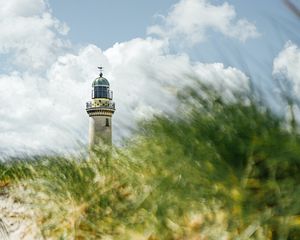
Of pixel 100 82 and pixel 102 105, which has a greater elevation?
pixel 100 82

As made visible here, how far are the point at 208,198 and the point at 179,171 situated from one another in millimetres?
163

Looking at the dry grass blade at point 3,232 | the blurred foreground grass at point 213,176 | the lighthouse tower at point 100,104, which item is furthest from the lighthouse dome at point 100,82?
the blurred foreground grass at point 213,176

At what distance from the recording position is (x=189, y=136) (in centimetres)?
203

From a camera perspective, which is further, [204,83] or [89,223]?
[89,223]

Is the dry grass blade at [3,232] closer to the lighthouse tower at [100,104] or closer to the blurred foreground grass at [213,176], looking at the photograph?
the blurred foreground grass at [213,176]

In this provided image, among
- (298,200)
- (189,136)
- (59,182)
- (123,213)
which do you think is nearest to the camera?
(298,200)

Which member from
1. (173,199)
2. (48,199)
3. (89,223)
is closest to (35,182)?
(48,199)

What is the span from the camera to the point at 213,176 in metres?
1.92

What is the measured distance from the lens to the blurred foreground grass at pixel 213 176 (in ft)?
6.01

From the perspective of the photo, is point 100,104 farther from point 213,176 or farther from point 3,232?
point 213,176

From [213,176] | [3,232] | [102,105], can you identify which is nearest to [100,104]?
[102,105]

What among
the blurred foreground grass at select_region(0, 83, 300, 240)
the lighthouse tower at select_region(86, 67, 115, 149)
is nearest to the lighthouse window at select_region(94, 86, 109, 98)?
the lighthouse tower at select_region(86, 67, 115, 149)

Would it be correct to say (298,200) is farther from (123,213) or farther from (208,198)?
(123,213)

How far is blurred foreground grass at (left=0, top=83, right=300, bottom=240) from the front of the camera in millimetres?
1831
